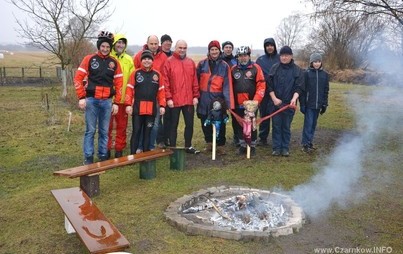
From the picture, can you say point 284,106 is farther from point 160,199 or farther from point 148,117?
point 160,199

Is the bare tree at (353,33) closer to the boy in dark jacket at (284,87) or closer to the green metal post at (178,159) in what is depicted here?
the boy in dark jacket at (284,87)

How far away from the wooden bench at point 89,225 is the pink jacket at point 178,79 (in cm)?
277

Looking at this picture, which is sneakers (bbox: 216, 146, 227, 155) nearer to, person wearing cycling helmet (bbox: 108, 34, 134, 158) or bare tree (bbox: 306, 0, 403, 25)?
person wearing cycling helmet (bbox: 108, 34, 134, 158)

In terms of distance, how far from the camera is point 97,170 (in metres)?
5.10

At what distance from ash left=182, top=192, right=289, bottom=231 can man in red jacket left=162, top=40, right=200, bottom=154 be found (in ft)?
7.90

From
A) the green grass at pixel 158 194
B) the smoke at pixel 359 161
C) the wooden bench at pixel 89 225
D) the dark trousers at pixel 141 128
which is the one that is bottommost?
the green grass at pixel 158 194

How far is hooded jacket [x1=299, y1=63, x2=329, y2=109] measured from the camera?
24.4 ft

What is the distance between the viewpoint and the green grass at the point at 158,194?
3975 mm

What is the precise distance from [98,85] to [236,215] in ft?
10.2

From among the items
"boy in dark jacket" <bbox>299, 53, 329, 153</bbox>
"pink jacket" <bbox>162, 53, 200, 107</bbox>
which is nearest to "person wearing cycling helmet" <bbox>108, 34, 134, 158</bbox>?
"pink jacket" <bbox>162, 53, 200, 107</bbox>

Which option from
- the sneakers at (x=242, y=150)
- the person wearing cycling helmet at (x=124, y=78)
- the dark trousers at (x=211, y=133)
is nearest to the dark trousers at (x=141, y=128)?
the person wearing cycling helmet at (x=124, y=78)

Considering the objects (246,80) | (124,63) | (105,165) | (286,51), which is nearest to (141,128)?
(124,63)

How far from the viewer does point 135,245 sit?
3912 mm

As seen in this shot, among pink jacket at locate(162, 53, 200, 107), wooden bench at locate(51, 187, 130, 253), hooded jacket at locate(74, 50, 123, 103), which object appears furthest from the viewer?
pink jacket at locate(162, 53, 200, 107)
